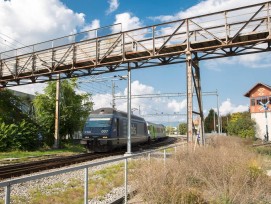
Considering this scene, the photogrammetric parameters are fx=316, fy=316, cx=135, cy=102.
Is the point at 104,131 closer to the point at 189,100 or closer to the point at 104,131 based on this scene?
the point at 104,131

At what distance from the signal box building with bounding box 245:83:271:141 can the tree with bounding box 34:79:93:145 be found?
99.8ft

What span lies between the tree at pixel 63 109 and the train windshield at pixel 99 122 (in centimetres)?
964

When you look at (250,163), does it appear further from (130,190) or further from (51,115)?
(51,115)

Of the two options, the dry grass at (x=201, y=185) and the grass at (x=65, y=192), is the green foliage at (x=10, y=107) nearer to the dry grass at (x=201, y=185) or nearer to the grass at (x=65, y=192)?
the grass at (x=65, y=192)

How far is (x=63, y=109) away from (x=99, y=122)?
11984 mm

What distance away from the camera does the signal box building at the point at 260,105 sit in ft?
171

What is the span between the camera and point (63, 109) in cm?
3494

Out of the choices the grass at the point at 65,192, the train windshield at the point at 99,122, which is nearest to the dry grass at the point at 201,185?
the grass at the point at 65,192

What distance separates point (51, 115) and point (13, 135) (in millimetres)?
8698

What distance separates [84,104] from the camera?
38.6m

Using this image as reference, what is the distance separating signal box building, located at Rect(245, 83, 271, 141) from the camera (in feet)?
171

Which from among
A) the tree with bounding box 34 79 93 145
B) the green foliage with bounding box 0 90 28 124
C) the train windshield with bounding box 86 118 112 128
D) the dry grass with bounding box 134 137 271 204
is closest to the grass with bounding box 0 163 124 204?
the dry grass with bounding box 134 137 271 204

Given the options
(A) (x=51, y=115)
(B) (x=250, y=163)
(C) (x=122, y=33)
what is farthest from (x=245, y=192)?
(A) (x=51, y=115)

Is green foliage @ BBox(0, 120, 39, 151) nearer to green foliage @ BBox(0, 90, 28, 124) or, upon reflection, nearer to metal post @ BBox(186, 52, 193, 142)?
green foliage @ BBox(0, 90, 28, 124)
